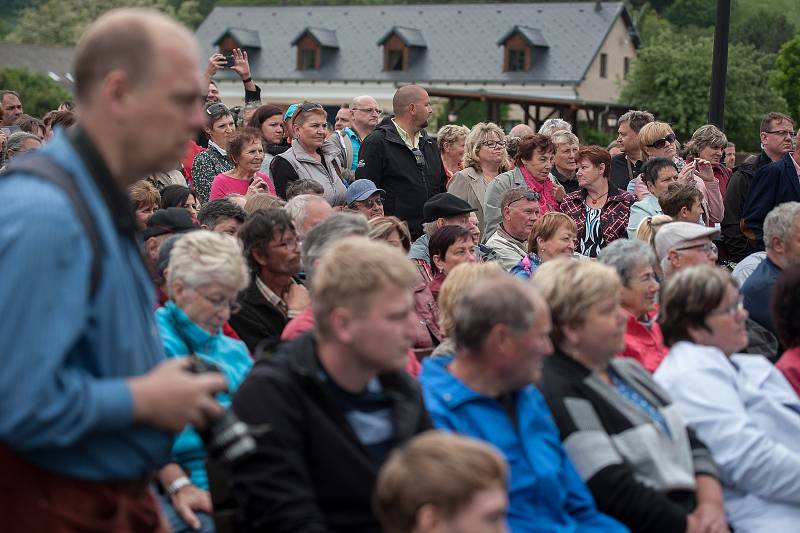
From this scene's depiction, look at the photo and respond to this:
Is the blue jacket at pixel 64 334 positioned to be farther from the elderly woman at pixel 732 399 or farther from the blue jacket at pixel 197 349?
the elderly woman at pixel 732 399

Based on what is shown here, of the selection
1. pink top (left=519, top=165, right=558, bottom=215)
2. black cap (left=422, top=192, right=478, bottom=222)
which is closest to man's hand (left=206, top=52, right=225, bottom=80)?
pink top (left=519, top=165, right=558, bottom=215)

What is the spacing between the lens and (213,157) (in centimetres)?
917

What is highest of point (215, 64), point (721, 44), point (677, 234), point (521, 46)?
point (721, 44)

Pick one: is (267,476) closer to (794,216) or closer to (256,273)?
(256,273)

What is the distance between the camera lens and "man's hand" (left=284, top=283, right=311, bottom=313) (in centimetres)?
552

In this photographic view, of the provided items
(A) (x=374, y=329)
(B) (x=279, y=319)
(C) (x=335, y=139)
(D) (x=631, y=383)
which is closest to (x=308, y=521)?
(A) (x=374, y=329)

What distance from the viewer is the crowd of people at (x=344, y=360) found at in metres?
2.30

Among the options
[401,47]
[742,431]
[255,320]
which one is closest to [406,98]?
[255,320]

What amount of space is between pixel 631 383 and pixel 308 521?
1689mm

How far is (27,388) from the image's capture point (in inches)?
85.0

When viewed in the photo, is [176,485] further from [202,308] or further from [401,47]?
[401,47]

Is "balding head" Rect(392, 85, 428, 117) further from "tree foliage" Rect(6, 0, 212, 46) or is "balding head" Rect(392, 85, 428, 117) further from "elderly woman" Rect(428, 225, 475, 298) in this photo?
"tree foliage" Rect(6, 0, 212, 46)

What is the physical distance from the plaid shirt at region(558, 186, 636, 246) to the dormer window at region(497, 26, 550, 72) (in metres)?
57.5

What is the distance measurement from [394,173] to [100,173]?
6.85 metres
